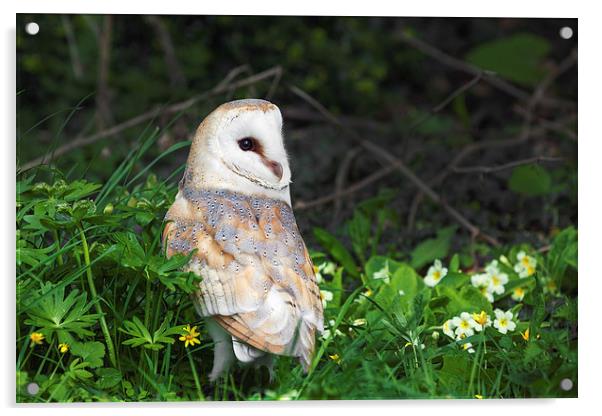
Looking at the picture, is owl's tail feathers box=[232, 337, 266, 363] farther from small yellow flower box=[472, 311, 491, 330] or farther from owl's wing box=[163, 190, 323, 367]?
small yellow flower box=[472, 311, 491, 330]

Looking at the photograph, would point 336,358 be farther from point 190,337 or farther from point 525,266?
point 525,266

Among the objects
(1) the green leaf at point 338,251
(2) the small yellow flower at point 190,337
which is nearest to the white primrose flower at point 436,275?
(1) the green leaf at point 338,251

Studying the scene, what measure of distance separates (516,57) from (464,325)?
6.36 feet

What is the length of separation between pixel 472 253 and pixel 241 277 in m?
1.48

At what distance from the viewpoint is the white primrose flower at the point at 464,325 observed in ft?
9.18

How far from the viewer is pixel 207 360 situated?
262cm

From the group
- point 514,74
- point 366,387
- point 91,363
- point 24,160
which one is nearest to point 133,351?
point 91,363

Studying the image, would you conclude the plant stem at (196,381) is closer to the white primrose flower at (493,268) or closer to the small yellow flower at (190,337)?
the small yellow flower at (190,337)

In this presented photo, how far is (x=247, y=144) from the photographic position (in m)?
2.41

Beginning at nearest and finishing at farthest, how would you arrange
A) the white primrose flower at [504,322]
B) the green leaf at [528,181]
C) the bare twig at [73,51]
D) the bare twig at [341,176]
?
the white primrose flower at [504,322], the green leaf at [528,181], the bare twig at [341,176], the bare twig at [73,51]

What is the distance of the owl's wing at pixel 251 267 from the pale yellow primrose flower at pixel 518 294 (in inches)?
38.3

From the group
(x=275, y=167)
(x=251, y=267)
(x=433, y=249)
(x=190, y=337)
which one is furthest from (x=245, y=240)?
(x=433, y=249)

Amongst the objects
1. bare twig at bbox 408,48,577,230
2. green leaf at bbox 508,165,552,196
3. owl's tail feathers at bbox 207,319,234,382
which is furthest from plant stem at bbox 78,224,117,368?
green leaf at bbox 508,165,552,196

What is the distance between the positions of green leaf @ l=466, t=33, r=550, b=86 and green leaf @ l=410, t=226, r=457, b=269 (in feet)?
3.16
